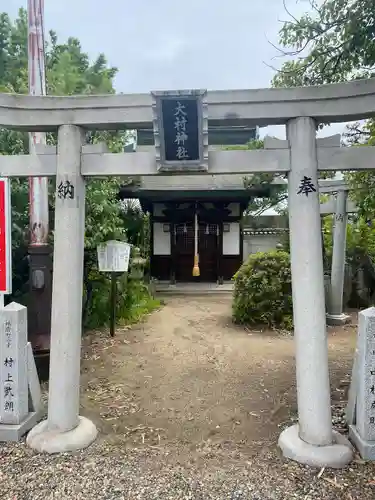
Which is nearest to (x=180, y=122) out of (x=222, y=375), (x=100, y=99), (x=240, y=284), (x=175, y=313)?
(x=100, y=99)

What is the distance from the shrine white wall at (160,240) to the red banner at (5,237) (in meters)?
11.6

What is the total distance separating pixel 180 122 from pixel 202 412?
10.3 ft

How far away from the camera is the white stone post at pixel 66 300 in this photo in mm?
3623

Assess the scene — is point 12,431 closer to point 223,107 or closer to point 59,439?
point 59,439

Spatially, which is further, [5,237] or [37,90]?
[37,90]

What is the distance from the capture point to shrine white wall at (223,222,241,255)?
15.3 meters

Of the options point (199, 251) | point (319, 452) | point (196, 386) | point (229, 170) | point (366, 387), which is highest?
point (229, 170)

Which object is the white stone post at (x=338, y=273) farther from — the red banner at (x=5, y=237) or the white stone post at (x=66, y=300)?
the red banner at (x=5, y=237)

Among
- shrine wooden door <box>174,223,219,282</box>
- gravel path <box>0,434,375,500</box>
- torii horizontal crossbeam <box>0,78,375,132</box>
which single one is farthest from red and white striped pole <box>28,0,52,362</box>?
shrine wooden door <box>174,223,219,282</box>

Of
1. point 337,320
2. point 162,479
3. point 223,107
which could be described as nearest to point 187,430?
point 162,479

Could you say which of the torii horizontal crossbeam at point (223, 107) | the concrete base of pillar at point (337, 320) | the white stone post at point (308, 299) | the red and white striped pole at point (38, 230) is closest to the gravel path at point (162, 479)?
the white stone post at point (308, 299)

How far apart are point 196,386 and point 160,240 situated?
34.0 feet

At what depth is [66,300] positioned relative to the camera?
3643 millimetres

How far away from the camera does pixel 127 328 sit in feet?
28.2
